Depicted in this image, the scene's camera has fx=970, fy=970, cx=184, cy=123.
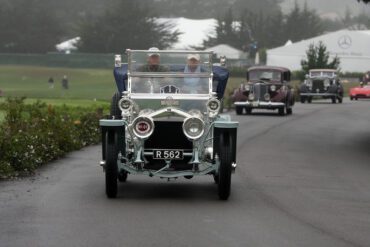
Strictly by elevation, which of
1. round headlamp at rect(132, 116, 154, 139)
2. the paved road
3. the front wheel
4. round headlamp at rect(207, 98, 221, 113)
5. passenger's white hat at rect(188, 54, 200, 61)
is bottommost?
the front wheel

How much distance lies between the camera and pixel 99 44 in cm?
10750

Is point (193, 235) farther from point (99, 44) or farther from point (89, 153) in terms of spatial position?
point (99, 44)

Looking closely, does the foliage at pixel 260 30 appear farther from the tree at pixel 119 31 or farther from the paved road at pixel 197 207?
the paved road at pixel 197 207

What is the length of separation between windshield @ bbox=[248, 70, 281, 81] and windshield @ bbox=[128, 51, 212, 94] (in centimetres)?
2490

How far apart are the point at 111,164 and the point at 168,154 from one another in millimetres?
770

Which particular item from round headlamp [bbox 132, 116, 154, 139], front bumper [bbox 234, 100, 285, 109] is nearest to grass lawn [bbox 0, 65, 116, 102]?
front bumper [bbox 234, 100, 285, 109]

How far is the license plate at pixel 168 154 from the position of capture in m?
12.4

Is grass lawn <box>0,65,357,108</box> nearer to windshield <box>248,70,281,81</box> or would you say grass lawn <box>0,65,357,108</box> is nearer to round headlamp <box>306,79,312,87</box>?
round headlamp <box>306,79,312,87</box>

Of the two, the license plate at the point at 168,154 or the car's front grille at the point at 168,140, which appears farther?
the car's front grille at the point at 168,140

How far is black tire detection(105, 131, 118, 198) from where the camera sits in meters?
12.2

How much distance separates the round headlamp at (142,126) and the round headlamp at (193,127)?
0.43m

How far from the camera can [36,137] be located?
1712 centimetres

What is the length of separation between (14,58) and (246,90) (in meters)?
61.2

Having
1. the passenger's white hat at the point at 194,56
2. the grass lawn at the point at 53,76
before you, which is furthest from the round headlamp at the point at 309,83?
the passenger's white hat at the point at 194,56
